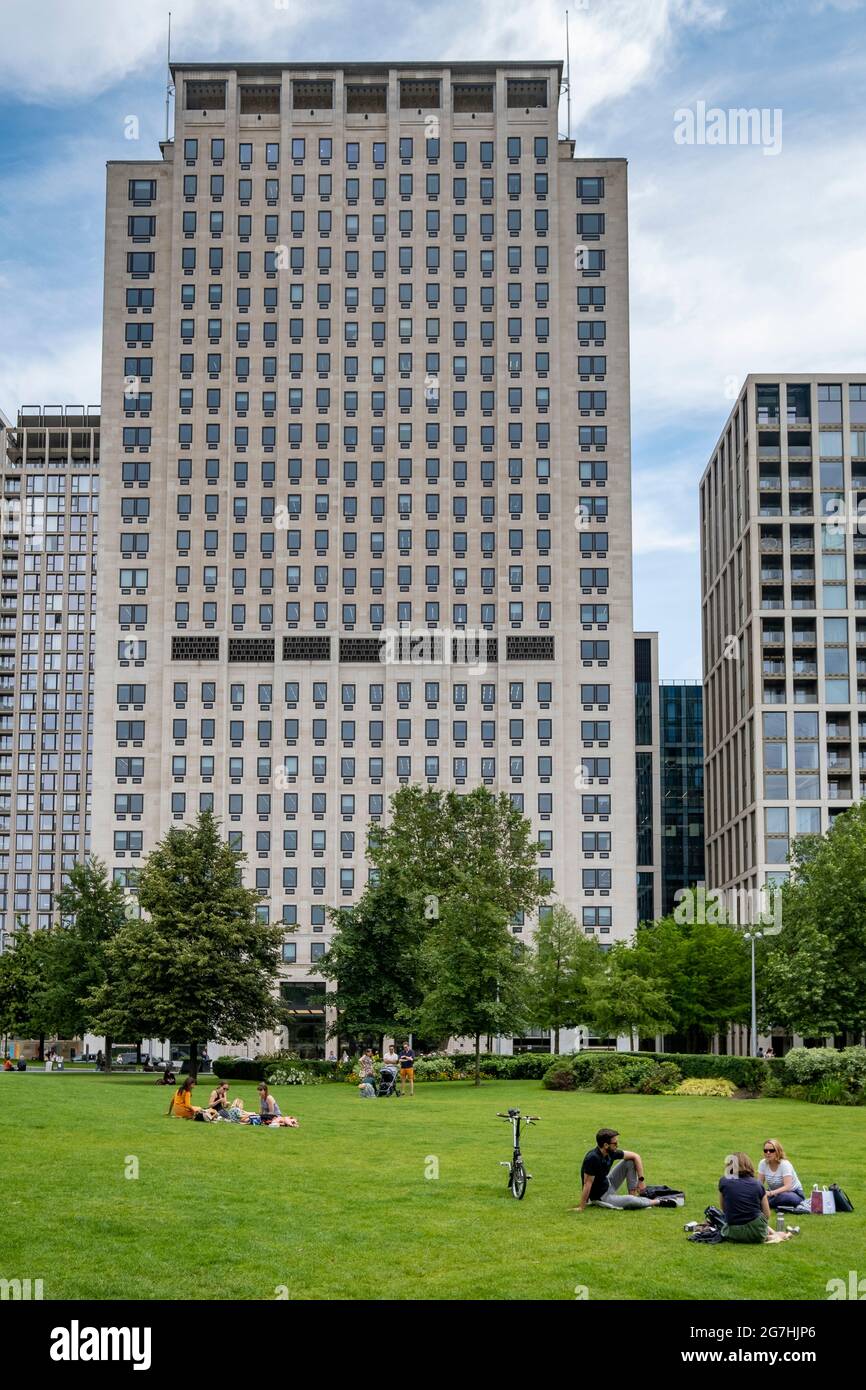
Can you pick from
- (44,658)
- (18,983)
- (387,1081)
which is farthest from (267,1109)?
(44,658)

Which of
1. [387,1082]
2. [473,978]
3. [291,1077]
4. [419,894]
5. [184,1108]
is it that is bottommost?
[291,1077]

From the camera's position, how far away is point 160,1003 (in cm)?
6353

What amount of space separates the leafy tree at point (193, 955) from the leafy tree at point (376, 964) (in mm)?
2960

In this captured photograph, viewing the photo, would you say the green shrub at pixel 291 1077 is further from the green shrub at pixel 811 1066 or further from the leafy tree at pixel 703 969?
the leafy tree at pixel 703 969

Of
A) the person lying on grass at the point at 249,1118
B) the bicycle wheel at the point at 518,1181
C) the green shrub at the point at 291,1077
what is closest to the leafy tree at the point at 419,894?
the green shrub at the point at 291,1077

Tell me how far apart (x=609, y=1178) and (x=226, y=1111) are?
685 inches

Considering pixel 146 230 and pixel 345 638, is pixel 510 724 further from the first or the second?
pixel 146 230

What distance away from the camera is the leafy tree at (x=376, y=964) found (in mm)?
68562

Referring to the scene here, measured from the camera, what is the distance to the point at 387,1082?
52094mm

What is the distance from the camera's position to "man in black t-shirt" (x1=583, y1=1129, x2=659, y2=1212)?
2255 centimetres

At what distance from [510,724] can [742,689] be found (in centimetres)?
2264

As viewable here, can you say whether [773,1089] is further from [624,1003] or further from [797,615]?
[797,615]
